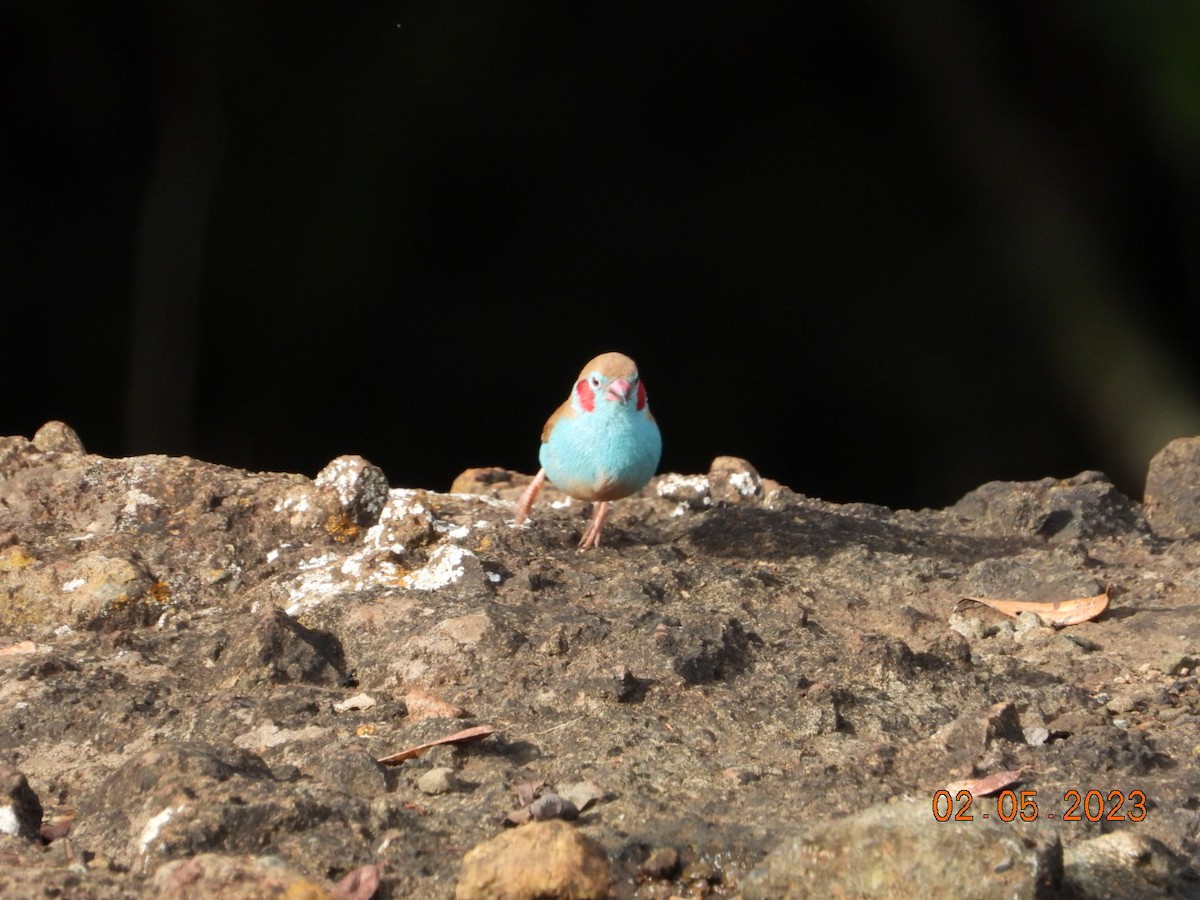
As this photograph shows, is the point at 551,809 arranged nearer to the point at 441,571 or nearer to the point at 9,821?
the point at 9,821

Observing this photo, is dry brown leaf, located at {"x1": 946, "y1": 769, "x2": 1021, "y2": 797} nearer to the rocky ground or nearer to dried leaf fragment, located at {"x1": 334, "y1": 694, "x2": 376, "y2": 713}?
the rocky ground

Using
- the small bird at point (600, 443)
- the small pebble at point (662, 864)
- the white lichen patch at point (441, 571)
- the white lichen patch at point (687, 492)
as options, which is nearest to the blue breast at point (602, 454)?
the small bird at point (600, 443)

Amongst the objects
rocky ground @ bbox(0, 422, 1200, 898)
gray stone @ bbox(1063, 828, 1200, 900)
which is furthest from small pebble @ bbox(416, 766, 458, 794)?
gray stone @ bbox(1063, 828, 1200, 900)

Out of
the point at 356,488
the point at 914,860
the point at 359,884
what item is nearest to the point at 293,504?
the point at 356,488

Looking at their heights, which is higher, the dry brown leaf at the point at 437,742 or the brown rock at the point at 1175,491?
the brown rock at the point at 1175,491

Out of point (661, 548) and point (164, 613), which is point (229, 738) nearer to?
point (164, 613)

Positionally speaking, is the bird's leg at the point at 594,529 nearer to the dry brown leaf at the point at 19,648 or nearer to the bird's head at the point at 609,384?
the bird's head at the point at 609,384

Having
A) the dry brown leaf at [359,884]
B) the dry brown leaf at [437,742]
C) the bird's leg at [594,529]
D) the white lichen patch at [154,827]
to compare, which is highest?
the bird's leg at [594,529]
